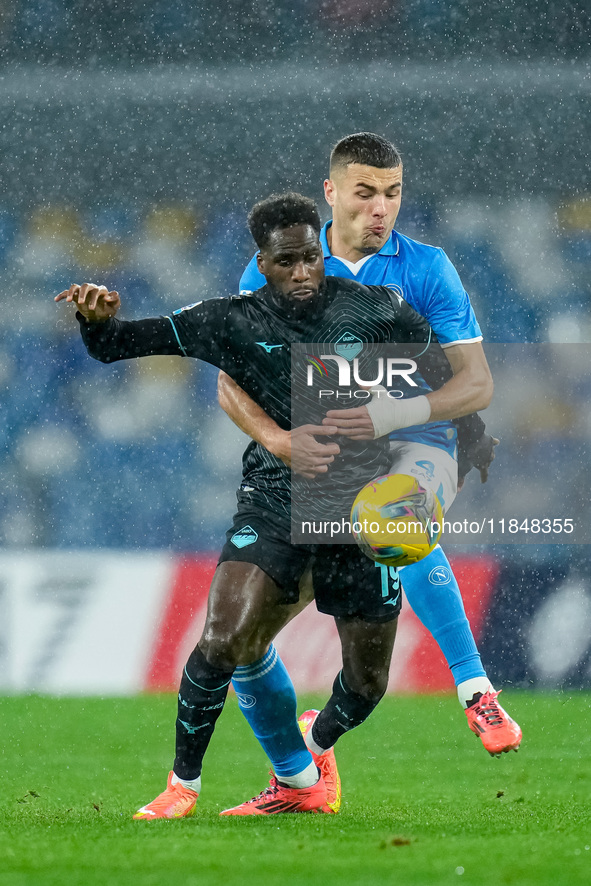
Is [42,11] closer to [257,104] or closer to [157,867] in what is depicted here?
[257,104]

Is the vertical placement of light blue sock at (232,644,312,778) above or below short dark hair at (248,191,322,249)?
below

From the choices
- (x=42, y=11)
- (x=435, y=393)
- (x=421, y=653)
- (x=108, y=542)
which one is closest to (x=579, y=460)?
(x=421, y=653)

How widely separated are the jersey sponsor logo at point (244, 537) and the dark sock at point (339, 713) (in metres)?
0.65

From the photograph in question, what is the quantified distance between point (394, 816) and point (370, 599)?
0.68 metres

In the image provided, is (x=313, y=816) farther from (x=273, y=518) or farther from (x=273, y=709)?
(x=273, y=518)

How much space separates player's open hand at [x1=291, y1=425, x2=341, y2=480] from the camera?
3.73 meters

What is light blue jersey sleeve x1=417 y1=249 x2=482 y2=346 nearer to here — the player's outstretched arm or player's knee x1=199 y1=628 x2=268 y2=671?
the player's outstretched arm

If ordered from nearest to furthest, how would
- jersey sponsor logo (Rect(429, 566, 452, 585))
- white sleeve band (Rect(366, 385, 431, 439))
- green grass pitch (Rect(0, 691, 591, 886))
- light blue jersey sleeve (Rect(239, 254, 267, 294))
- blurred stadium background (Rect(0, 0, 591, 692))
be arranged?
green grass pitch (Rect(0, 691, 591, 886)) < white sleeve band (Rect(366, 385, 431, 439)) < light blue jersey sleeve (Rect(239, 254, 267, 294)) < jersey sponsor logo (Rect(429, 566, 452, 585)) < blurred stadium background (Rect(0, 0, 591, 692))

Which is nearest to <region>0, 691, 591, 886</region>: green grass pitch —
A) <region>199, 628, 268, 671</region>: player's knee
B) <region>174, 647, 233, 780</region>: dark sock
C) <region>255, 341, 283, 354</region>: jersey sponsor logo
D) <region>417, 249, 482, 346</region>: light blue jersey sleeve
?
<region>174, 647, 233, 780</region>: dark sock

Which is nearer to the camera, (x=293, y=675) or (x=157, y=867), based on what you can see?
(x=157, y=867)

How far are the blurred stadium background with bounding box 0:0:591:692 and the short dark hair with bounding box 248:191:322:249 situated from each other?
3.63 m

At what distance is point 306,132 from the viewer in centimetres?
997

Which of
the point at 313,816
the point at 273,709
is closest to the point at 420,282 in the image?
the point at 273,709

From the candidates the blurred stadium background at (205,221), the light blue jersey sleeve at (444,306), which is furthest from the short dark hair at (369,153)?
the blurred stadium background at (205,221)
